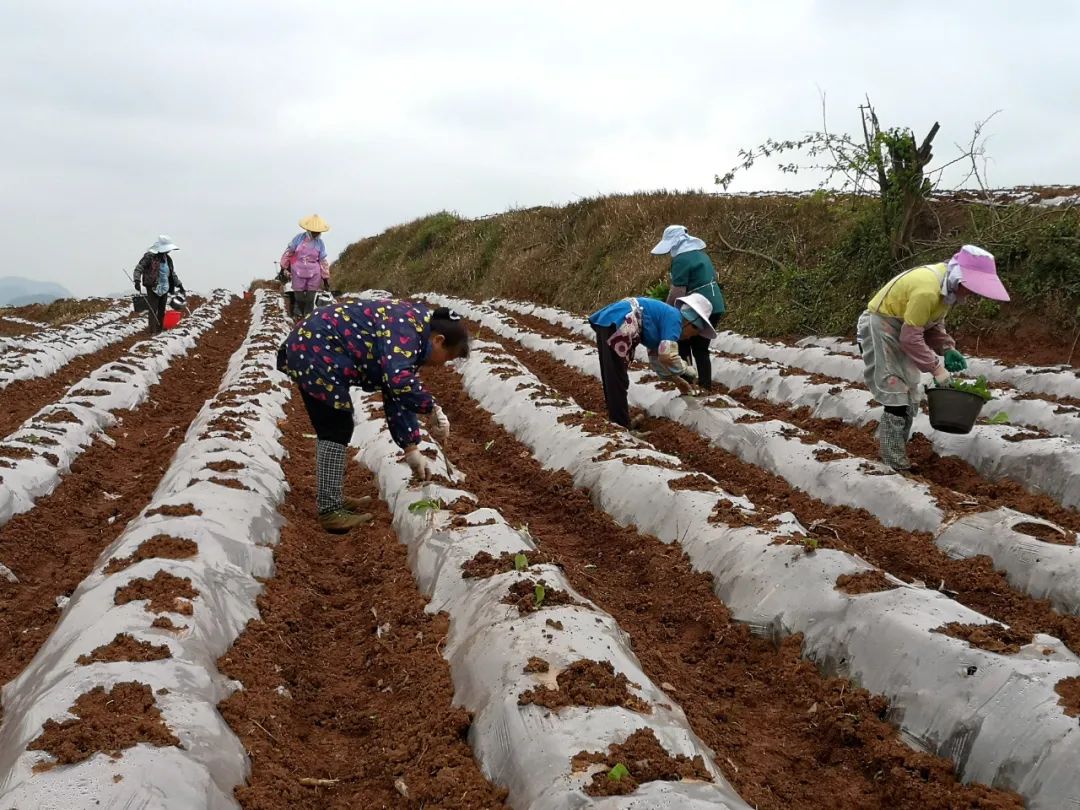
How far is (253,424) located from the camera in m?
6.45

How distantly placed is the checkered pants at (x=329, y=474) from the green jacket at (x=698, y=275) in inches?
165

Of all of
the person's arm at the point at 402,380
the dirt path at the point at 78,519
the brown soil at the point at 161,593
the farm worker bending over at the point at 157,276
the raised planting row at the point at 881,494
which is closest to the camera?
the brown soil at the point at 161,593

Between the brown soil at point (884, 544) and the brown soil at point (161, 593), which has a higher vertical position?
the brown soil at point (161, 593)

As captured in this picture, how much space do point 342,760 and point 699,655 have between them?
1.62 m

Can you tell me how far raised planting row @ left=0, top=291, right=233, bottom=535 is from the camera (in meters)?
5.23

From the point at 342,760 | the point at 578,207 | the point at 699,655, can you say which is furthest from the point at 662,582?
the point at 578,207

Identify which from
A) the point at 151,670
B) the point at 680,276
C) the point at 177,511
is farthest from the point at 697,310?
the point at 151,670

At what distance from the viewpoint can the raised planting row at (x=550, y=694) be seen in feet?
7.18

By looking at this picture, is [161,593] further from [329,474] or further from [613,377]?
[613,377]

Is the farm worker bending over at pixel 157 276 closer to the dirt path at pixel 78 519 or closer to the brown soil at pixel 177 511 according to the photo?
the dirt path at pixel 78 519

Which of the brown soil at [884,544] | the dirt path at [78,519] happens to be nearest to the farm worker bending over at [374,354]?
the dirt path at [78,519]

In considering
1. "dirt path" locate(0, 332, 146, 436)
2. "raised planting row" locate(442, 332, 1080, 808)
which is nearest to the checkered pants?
"raised planting row" locate(442, 332, 1080, 808)

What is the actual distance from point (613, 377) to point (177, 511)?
11.6 ft

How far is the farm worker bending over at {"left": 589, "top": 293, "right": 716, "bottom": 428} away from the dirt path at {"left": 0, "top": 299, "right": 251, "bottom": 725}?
3.62 m
